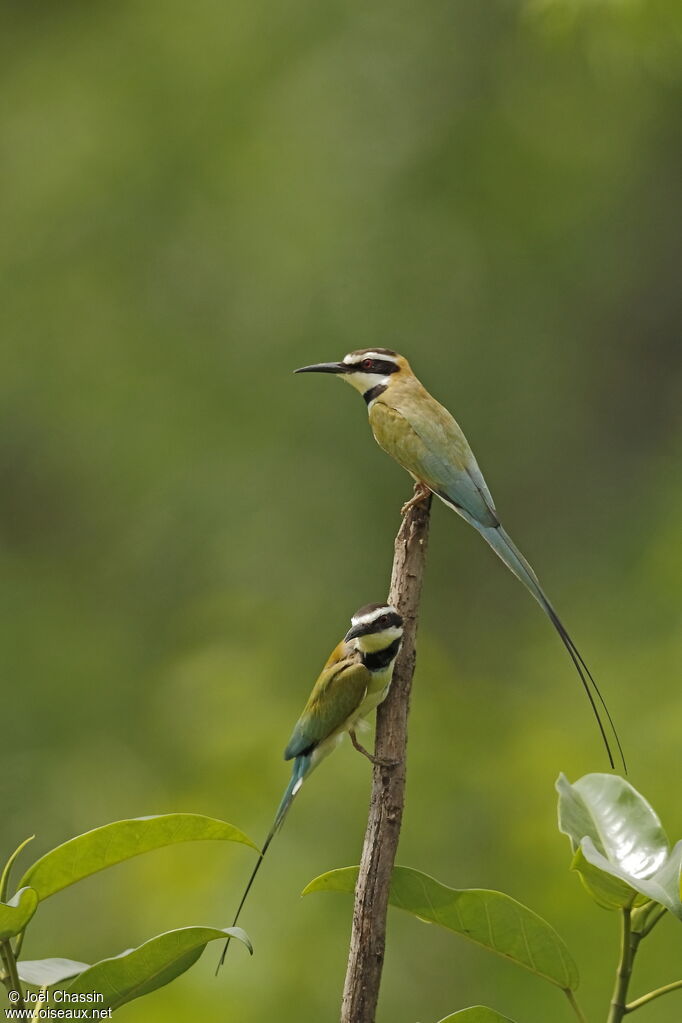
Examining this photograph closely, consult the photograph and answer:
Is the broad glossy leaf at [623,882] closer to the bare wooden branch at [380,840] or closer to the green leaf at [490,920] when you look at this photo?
the green leaf at [490,920]

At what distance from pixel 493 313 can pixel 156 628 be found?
2023 millimetres

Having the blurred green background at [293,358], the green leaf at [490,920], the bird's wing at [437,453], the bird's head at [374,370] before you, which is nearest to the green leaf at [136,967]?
the green leaf at [490,920]

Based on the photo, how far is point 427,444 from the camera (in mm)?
2412

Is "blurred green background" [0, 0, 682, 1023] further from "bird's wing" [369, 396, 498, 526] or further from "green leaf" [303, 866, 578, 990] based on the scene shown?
"green leaf" [303, 866, 578, 990]

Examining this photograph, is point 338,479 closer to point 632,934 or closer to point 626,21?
point 626,21

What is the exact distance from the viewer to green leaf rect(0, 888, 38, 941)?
3.81ft

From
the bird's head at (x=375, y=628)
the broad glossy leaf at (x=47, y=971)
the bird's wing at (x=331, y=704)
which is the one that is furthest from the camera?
the bird's wing at (x=331, y=704)

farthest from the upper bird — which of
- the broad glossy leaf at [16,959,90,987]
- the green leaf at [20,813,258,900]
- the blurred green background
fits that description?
the blurred green background

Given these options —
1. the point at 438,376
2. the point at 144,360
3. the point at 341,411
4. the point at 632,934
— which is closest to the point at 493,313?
the point at 438,376

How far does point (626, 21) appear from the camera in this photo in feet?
11.5

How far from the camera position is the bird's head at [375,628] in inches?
64.1

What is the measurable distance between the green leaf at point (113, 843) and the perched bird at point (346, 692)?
0.37 meters

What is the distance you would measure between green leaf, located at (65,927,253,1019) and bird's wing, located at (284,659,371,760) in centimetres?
62

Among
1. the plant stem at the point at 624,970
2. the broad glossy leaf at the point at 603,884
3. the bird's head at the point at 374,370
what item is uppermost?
the bird's head at the point at 374,370
